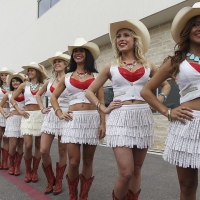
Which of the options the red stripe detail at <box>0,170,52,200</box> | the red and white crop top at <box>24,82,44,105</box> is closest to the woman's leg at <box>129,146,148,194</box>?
the red stripe detail at <box>0,170,52,200</box>

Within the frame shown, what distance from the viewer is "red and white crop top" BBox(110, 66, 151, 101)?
2.47 meters

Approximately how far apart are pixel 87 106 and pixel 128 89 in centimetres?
80

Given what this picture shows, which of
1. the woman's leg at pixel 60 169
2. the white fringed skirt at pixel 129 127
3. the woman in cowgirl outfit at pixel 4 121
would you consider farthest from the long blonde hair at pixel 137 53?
the woman in cowgirl outfit at pixel 4 121

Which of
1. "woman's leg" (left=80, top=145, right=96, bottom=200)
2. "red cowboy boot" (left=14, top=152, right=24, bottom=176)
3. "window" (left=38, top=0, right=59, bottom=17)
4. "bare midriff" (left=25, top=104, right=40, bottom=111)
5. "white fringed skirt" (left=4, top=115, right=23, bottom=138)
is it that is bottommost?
"red cowboy boot" (left=14, top=152, right=24, bottom=176)

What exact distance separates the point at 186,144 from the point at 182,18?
0.97m

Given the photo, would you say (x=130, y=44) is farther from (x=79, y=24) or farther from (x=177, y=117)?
(x=79, y=24)

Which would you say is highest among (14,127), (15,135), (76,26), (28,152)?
(76,26)

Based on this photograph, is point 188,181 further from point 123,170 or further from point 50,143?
point 50,143

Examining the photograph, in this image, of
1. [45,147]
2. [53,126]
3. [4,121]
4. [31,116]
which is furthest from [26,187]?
[4,121]

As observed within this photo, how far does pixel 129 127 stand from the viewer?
241 cm

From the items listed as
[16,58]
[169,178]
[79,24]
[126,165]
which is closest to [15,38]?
[16,58]

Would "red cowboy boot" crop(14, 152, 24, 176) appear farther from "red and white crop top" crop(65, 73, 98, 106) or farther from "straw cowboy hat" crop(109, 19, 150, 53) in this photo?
"straw cowboy hat" crop(109, 19, 150, 53)

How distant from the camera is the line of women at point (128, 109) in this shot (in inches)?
73.2

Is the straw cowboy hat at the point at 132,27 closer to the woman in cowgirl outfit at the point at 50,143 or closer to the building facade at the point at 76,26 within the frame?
the woman in cowgirl outfit at the point at 50,143
